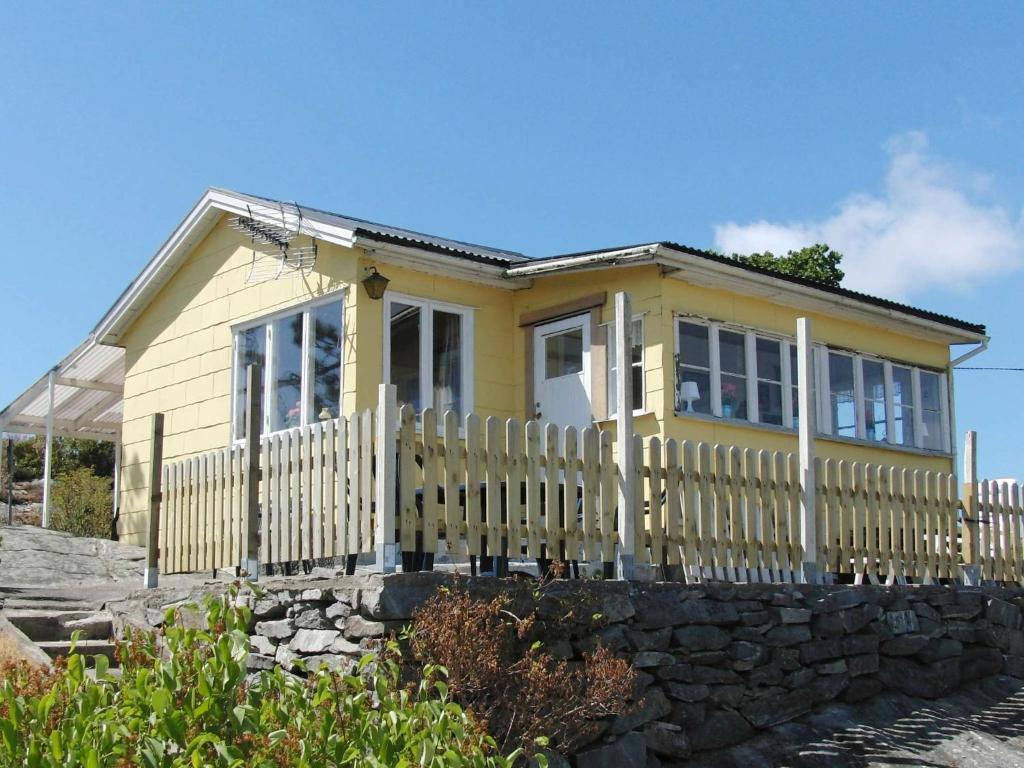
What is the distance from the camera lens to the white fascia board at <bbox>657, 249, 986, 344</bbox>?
1334 cm

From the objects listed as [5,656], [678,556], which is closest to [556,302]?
[678,556]

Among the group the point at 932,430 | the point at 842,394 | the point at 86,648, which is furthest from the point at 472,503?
the point at 932,430

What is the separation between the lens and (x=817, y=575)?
10.4 m

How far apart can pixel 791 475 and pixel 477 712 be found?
4365mm

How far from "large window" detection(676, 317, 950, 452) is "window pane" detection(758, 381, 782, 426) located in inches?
0.4

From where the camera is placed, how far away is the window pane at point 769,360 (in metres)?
14.6

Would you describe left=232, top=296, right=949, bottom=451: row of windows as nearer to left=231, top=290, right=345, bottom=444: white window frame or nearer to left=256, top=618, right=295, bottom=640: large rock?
left=231, top=290, right=345, bottom=444: white window frame

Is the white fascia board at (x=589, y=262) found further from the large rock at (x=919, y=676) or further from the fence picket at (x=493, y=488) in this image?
the fence picket at (x=493, y=488)

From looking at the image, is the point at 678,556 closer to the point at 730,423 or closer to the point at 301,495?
the point at 301,495

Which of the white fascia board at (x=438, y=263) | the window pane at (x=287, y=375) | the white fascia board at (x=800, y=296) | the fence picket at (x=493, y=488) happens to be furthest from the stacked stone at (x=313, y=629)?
the white fascia board at (x=800, y=296)

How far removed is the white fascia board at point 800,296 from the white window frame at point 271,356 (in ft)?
11.6

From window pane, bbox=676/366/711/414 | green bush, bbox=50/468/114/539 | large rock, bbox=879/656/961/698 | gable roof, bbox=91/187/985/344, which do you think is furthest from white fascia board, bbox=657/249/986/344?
green bush, bbox=50/468/114/539

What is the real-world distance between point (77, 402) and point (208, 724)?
16249 mm

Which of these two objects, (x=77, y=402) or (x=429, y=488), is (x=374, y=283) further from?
(x=77, y=402)
